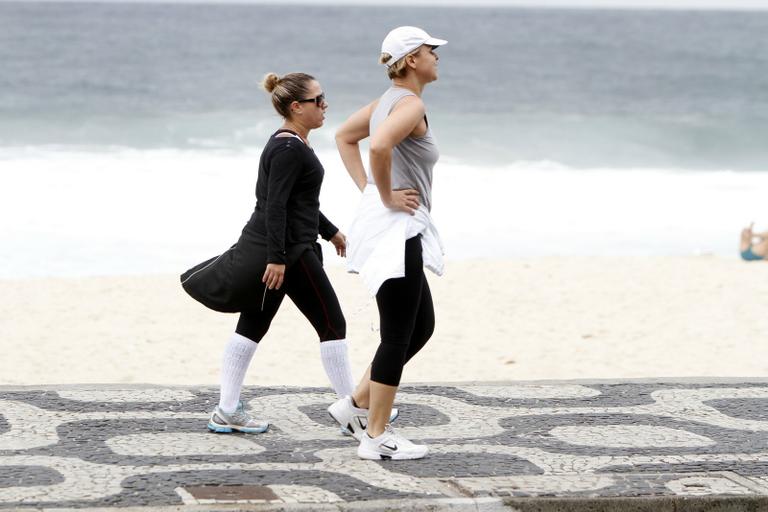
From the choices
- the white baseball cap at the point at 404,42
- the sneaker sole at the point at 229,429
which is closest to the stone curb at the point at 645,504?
the sneaker sole at the point at 229,429

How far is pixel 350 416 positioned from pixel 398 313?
669 mm

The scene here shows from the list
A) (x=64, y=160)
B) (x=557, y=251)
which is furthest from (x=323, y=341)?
(x=64, y=160)

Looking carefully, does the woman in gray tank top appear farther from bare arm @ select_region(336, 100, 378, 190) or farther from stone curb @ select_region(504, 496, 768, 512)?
stone curb @ select_region(504, 496, 768, 512)

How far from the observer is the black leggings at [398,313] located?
477cm

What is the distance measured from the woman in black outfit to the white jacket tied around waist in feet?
1.04

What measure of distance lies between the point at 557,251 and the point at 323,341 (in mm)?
11060

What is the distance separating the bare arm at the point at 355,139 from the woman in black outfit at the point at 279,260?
0.13m

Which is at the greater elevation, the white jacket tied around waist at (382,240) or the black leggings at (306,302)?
the white jacket tied around waist at (382,240)

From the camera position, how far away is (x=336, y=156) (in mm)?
25172

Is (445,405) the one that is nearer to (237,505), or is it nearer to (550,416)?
(550,416)


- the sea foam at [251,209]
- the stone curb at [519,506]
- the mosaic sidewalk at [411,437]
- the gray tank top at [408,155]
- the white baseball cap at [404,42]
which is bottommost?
the stone curb at [519,506]

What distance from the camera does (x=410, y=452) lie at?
4.91 m

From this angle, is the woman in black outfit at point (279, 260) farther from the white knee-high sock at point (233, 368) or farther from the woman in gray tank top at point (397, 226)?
the woman in gray tank top at point (397, 226)

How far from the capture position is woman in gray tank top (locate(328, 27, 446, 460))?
15.4 feet
